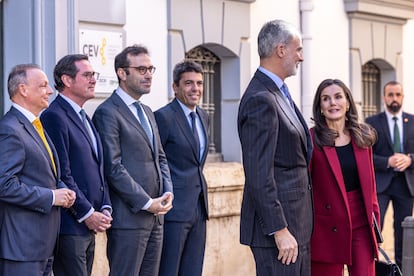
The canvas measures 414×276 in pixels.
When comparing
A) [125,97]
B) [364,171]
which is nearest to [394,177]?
[364,171]

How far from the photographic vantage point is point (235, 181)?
32.6ft

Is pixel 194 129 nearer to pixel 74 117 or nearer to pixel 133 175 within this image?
pixel 133 175

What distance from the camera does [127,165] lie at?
7012 mm

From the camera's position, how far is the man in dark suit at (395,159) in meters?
Result: 10.3

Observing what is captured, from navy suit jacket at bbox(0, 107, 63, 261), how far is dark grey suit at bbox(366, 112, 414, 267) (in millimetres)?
5041

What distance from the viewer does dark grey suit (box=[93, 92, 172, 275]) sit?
687 cm

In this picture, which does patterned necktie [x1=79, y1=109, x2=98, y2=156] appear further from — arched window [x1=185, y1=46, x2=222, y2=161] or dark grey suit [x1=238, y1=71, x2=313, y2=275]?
arched window [x1=185, y1=46, x2=222, y2=161]

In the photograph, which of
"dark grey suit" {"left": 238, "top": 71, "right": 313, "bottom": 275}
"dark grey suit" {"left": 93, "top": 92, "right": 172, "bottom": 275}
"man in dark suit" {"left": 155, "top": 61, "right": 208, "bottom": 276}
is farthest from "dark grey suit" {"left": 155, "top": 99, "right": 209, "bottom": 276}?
"dark grey suit" {"left": 238, "top": 71, "right": 313, "bottom": 275}

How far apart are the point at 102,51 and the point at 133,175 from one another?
6.62 feet

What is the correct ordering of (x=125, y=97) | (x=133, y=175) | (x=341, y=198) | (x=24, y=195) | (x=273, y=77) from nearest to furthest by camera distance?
(x=273, y=77) < (x=24, y=195) < (x=341, y=198) < (x=133, y=175) < (x=125, y=97)

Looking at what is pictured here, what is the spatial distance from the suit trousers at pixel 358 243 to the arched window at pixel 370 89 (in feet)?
20.6

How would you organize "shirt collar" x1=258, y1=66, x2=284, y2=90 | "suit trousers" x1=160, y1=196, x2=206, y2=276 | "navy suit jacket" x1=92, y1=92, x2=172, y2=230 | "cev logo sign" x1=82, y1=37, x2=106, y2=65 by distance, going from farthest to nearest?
"cev logo sign" x1=82, y1=37, x2=106, y2=65, "suit trousers" x1=160, y1=196, x2=206, y2=276, "navy suit jacket" x1=92, y1=92, x2=172, y2=230, "shirt collar" x1=258, y1=66, x2=284, y2=90

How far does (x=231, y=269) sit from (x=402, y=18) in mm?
4597

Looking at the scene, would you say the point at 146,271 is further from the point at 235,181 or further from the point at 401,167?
the point at 401,167
